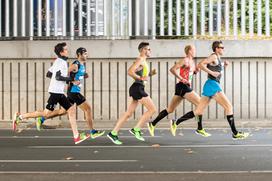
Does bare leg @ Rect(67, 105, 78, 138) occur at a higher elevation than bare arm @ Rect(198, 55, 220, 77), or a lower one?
lower

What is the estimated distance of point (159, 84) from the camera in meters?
17.8

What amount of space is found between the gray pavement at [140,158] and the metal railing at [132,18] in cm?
466

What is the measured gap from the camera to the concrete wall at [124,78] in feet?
57.9

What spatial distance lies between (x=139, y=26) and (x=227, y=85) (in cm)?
271

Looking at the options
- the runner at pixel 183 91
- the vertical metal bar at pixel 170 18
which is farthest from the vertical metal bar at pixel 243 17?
the runner at pixel 183 91

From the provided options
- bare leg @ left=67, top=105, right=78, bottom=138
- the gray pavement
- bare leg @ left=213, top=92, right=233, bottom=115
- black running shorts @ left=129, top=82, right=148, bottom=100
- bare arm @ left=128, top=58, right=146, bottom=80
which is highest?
bare arm @ left=128, top=58, right=146, bottom=80

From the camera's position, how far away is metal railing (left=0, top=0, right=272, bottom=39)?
60.3ft

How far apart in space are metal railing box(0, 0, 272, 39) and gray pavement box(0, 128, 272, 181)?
15.3 feet

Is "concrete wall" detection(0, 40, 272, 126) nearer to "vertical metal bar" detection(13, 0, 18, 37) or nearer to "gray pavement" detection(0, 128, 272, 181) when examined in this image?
"vertical metal bar" detection(13, 0, 18, 37)

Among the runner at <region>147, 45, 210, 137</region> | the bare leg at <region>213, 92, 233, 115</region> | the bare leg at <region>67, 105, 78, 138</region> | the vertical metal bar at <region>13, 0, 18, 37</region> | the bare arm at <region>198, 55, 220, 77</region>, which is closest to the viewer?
the bare leg at <region>67, 105, 78, 138</region>

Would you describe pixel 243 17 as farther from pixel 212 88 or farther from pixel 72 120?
pixel 72 120

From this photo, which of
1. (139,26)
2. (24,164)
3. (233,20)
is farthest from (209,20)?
(24,164)

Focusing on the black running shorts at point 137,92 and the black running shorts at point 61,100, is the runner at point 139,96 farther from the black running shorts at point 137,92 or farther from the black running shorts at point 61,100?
the black running shorts at point 61,100

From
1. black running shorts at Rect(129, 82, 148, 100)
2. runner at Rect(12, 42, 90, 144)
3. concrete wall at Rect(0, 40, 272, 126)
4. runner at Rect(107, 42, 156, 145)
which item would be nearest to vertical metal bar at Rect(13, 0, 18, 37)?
concrete wall at Rect(0, 40, 272, 126)
